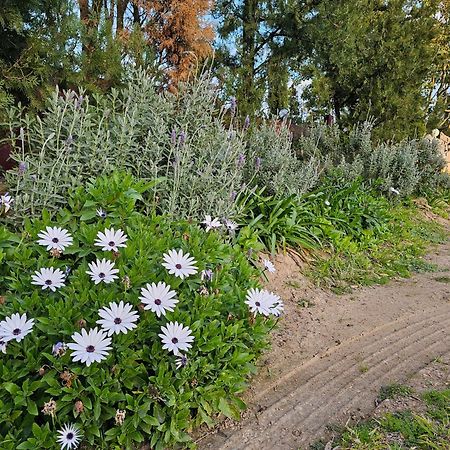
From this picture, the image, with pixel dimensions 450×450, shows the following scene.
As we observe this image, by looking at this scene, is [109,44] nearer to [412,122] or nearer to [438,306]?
[438,306]

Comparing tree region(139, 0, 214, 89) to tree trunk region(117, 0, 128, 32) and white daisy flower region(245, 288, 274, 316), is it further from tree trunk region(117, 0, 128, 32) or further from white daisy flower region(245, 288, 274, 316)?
white daisy flower region(245, 288, 274, 316)

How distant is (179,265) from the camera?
154 cm

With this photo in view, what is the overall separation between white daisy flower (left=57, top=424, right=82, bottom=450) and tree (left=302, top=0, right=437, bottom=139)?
6.09 metres

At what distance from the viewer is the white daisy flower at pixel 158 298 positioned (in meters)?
1.39

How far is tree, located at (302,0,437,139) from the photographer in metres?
6.48

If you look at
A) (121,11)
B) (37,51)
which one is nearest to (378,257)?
(37,51)

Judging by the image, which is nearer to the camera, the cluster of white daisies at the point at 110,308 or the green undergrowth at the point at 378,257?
the cluster of white daisies at the point at 110,308

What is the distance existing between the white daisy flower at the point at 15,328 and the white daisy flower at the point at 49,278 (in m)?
0.13

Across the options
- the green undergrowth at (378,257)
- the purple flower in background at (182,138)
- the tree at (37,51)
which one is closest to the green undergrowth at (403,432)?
the green undergrowth at (378,257)

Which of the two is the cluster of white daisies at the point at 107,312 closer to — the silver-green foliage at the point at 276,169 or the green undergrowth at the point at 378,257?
the green undergrowth at the point at 378,257

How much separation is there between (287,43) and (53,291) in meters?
5.76

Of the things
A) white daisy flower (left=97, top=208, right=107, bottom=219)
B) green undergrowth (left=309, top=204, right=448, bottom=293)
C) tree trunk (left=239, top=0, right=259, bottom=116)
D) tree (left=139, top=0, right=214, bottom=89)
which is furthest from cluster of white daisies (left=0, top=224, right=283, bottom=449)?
tree trunk (left=239, top=0, right=259, bottom=116)

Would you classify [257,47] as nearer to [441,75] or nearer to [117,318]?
[117,318]

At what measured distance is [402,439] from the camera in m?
1.53
